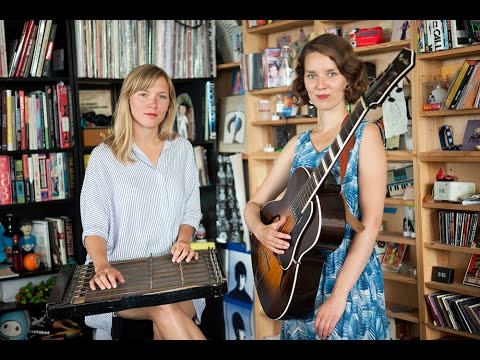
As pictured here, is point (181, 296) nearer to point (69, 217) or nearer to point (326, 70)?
point (326, 70)

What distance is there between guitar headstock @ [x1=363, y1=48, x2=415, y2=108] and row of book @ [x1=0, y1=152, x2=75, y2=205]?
2273mm

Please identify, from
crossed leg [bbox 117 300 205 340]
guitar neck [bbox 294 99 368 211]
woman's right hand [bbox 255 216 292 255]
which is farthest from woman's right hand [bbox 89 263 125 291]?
guitar neck [bbox 294 99 368 211]

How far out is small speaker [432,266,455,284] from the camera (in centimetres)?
303

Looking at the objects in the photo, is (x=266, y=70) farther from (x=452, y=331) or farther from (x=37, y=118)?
(x=452, y=331)

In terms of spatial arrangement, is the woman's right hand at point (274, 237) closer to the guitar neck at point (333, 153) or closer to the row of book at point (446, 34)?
the guitar neck at point (333, 153)

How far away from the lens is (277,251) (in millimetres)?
1899

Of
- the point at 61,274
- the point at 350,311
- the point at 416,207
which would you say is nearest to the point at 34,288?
the point at 61,274

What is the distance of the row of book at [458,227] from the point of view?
9.59 feet

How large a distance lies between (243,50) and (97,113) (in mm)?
912

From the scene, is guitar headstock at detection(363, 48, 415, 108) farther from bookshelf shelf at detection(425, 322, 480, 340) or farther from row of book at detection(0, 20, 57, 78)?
row of book at detection(0, 20, 57, 78)

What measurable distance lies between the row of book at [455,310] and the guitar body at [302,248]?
4.18 feet

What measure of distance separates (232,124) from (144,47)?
736mm

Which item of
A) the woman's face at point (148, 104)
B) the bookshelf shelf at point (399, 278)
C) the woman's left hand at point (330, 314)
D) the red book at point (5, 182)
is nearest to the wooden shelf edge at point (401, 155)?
the bookshelf shelf at point (399, 278)

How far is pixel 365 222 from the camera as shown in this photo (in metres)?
1.74
